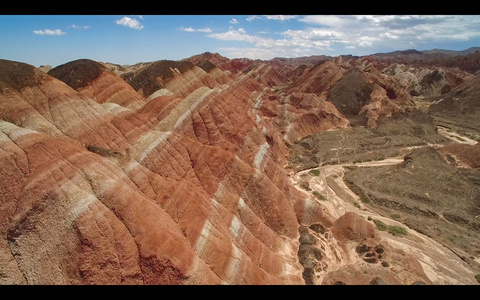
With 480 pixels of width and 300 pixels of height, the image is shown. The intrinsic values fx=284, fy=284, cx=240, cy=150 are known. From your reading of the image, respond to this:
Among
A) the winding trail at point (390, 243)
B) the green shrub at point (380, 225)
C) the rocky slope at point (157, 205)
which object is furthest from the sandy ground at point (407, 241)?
the green shrub at point (380, 225)

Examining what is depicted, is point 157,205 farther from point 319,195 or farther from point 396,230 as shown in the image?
point 396,230

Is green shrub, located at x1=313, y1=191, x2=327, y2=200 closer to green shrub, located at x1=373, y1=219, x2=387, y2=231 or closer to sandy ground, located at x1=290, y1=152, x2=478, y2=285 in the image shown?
sandy ground, located at x1=290, y1=152, x2=478, y2=285

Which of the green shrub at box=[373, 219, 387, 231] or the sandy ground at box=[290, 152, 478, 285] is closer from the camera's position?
the sandy ground at box=[290, 152, 478, 285]

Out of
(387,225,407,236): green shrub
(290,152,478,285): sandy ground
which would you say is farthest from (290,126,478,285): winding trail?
(387,225,407,236): green shrub

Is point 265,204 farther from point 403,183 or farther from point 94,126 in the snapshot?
point 403,183

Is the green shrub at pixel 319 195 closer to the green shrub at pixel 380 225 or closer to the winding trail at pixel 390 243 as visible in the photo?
the winding trail at pixel 390 243

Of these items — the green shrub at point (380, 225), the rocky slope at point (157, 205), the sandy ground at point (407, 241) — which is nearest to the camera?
the rocky slope at point (157, 205)

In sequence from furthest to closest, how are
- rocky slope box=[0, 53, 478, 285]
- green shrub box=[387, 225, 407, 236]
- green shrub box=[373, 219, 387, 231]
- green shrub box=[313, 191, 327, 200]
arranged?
green shrub box=[313, 191, 327, 200], green shrub box=[373, 219, 387, 231], green shrub box=[387, 225, 407, 236], rocky slope box=[0, 53, 478, 285]
